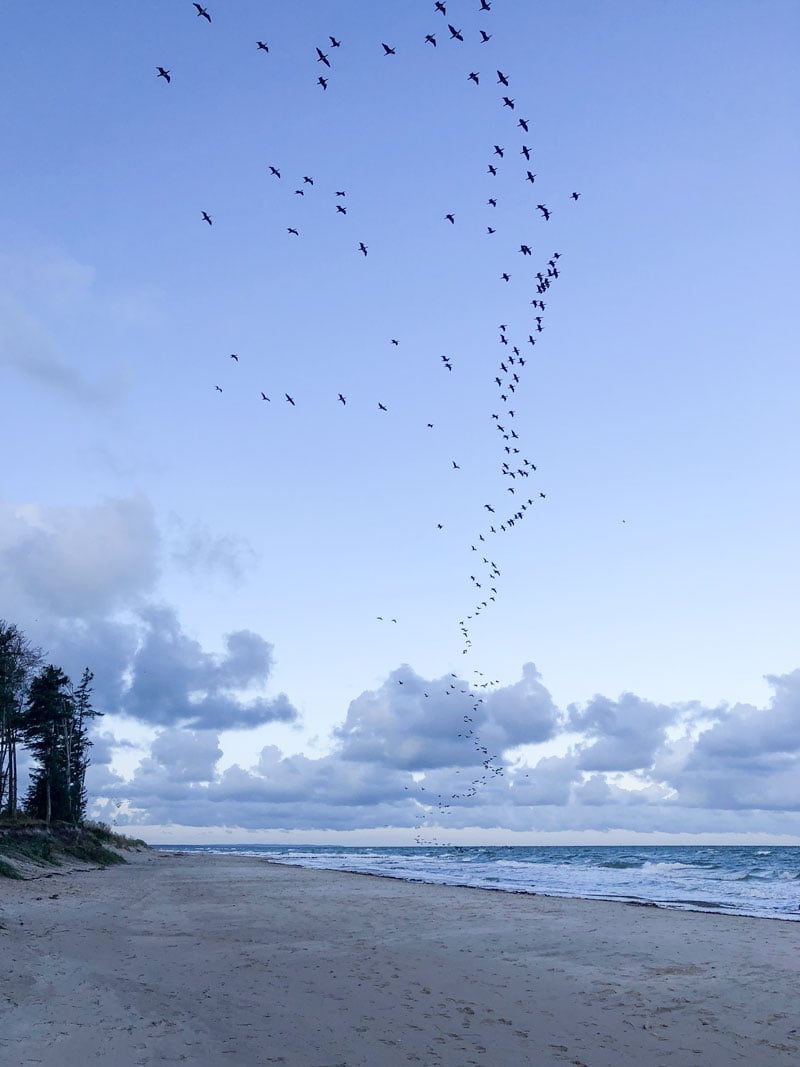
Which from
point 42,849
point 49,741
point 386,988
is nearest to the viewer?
point 386,988

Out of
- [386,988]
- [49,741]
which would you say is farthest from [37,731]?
[386,988]

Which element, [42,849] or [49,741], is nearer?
[42,849]

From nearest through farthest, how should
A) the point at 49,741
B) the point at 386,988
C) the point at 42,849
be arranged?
1. the point at 386,988
2. the point at 42,849
3. the point at 49,741

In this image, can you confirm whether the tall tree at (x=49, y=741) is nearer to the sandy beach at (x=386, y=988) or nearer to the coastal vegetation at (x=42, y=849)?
the coastal vegetation at (x=42, y=849)

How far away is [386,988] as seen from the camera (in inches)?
584

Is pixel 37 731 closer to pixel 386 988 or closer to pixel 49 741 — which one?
pixel 49 741

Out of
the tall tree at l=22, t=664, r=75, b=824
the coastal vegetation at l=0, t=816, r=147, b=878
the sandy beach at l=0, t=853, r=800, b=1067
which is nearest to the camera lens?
the sandy beach at l=0, t=853, r=800, b=1067

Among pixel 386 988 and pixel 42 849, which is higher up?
pixel 386 988

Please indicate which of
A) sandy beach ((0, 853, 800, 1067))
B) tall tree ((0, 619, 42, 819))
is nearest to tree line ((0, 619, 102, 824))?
tall tree ((0, 619, 42, 819))

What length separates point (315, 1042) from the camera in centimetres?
1119

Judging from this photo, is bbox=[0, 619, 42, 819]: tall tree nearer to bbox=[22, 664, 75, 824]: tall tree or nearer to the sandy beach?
bbox=[22, 664, 75, 824]: tall tree

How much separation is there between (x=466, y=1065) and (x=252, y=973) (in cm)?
731

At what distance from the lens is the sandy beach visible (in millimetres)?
10961

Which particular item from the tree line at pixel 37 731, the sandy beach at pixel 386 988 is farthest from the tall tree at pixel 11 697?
the sandy beach at pixel 386 988
